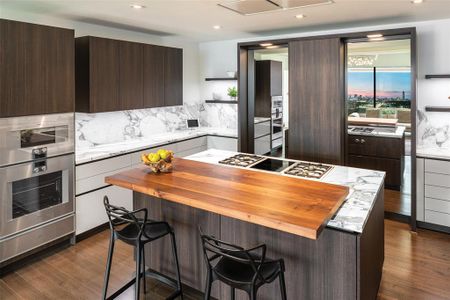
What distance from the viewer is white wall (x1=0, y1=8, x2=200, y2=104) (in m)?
3.63

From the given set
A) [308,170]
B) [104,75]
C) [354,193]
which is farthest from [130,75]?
[354,193]

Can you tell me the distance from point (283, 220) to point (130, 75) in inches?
132

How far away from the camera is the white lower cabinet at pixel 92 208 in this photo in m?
3.65

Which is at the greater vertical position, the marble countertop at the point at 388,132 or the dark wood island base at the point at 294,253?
the marble countertop at the point at 388,132

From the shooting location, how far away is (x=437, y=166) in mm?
3773

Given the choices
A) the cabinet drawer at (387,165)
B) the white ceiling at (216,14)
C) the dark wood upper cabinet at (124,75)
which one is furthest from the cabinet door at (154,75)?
the cabinet drawer at (387,165)

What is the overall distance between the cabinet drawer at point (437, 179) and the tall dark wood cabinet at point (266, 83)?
2469 mm

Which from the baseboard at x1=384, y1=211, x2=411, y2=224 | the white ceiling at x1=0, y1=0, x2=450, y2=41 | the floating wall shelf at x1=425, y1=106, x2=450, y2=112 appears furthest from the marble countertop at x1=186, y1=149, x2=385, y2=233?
the floating wall shelf at x1=425, y1=106, x2=450, y2=112

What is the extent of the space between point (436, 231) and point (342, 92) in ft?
6.36

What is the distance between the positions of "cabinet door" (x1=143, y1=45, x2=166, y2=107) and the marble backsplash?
40cm

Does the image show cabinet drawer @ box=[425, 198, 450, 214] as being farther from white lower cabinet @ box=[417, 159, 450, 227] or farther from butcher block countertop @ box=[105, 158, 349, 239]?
butcher block countertop @ box=[105, 158, 349, 239]

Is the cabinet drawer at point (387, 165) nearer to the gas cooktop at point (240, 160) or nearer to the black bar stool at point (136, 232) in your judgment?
the gas cooktop at point (240, 160)

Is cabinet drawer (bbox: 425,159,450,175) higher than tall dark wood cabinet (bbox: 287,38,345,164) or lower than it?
lower

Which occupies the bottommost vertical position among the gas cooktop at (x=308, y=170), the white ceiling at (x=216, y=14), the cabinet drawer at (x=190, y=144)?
the gas cooktop at (x=308, y=170)
